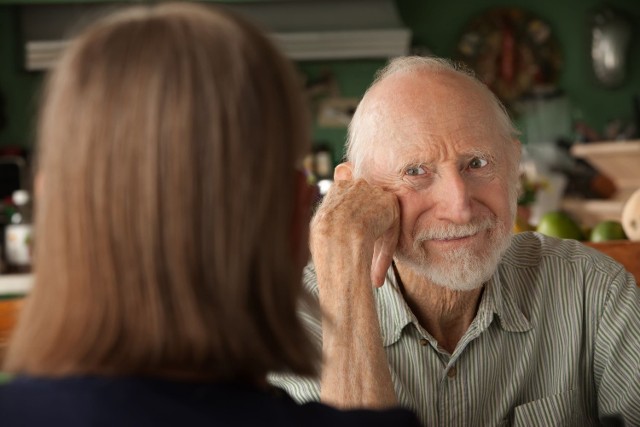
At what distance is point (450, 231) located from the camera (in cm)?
148

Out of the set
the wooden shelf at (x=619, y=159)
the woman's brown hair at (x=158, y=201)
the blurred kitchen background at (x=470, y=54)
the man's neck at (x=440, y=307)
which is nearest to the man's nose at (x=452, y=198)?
the man's neck at (x=440, y=307)

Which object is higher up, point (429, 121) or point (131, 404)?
point (131, 404)

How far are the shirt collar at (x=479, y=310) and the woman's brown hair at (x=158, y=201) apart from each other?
2.56 ft

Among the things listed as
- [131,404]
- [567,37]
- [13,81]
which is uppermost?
[131,404]

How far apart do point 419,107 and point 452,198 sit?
0.51 feet

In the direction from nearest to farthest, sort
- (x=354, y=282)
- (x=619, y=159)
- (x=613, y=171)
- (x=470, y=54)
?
(x=354, y=282), (x=619, y=159), (x=613, y=171), (x=470, y=54)

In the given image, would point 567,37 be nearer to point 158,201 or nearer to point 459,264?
point 459,264

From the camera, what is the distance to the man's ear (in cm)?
163

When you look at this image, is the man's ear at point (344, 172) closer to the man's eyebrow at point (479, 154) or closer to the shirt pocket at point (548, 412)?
the man's eyebrow at point (479, 154)

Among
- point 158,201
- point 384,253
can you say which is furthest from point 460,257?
point 158,201

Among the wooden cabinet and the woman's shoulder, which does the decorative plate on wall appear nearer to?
the wooden cabinet

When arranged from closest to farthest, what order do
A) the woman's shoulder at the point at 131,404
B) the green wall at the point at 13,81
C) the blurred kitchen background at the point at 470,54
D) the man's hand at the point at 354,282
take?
the woman's shoulder at the point at 131,404, the man's hand at the point at 354,282, the blurred kitchen background at the point at 470,54, the green wall at the point at 13,81

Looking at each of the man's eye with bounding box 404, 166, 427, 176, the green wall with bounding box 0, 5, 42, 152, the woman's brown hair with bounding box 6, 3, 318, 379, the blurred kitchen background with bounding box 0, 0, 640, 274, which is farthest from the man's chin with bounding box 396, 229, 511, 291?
the green wall with bounding box 0, 5, 42, 152

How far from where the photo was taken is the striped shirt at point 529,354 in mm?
1478
